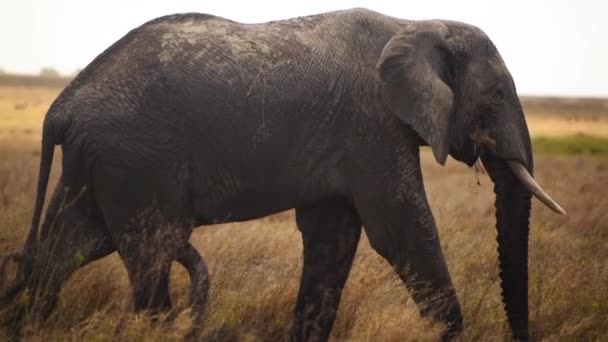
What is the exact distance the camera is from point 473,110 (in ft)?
20.1


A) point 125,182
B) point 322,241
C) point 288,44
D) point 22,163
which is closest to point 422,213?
point 322,241

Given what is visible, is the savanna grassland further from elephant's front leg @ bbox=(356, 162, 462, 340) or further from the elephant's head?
the elephant's head

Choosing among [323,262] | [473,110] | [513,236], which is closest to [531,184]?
[513,236]

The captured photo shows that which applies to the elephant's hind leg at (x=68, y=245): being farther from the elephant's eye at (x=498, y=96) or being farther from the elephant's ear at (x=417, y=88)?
the elephant's eye at (x=498, y=96)

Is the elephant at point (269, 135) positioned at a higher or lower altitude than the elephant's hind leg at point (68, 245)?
higher

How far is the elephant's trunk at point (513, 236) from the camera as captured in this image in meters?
6.23

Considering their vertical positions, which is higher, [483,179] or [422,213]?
[422,213]

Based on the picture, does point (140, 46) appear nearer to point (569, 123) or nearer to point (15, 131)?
point (15, 131)

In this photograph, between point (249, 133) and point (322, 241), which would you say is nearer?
point (249, 133)

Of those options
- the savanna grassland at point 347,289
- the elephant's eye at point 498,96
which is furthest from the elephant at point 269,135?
the savanna grassland at point 347,289

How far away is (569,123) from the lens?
215 ft

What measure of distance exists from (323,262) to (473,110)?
1430mm

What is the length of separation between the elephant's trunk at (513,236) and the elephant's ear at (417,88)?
0.54m

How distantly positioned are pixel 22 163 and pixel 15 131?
2128cm
